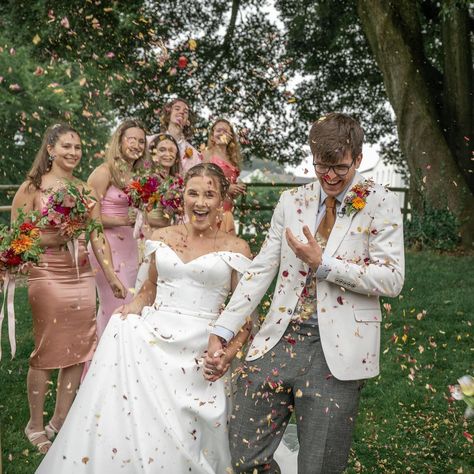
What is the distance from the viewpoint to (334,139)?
309 centimetres

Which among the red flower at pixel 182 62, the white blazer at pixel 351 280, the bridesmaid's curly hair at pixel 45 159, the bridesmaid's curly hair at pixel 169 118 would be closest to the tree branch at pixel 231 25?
the red flower at pixel 182 62

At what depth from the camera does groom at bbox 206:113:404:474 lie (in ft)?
10.2

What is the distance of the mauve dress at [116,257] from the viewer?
570 cm

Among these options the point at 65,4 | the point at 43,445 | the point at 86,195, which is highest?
the point at 65,4

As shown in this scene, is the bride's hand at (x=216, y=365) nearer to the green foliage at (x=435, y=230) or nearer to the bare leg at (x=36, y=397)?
the bare leg at (x=36, y=397)

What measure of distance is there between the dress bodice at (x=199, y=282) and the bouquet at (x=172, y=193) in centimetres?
155

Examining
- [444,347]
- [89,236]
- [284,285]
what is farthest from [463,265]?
[284,285]

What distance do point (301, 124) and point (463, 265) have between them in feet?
27.7

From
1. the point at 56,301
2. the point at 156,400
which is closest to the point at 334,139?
the point at 156,400

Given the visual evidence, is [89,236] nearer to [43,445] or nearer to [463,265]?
[43,445]

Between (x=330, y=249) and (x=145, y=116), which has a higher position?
(x=145, y=116)

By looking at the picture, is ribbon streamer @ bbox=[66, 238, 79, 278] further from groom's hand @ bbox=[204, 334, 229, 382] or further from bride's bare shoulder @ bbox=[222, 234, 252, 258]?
groom's hand @ bbox=[204, 334, 229, 382]

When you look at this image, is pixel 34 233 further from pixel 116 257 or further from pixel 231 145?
pixel 231 145

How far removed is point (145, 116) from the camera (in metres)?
17.9
